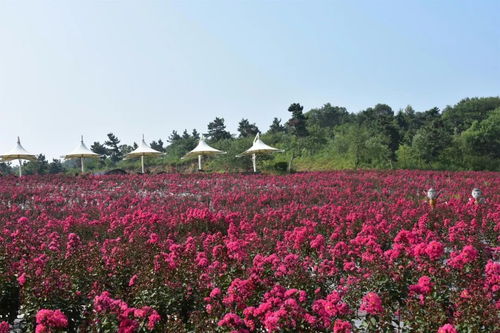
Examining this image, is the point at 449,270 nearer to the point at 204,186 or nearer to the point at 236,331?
the point at 236,331

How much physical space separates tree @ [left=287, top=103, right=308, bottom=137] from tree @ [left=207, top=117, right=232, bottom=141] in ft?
48.8

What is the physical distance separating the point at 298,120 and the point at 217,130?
1688 centimetres

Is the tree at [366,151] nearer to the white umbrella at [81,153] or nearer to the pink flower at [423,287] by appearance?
the white umbrella at [81,153]

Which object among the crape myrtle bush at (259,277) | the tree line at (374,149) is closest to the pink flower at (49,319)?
the crape myrtle bush at (259,277)

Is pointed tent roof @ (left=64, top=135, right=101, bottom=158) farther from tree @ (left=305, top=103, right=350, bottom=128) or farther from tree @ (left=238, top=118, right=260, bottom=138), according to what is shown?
tree @ (left=305, top=103, right=350, bottom=128)

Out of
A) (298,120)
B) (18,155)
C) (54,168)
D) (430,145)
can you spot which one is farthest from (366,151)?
(54,168)

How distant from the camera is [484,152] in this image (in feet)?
108

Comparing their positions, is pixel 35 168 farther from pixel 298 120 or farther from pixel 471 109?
pixel 471 109

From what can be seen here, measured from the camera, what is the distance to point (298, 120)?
4519cm

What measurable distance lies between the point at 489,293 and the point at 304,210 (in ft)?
21.4

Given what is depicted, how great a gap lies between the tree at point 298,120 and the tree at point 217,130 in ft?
48.8

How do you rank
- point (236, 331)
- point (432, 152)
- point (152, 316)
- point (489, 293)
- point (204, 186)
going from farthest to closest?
point (432, 152) < point (204, 186) < point (489, 293) < point (152, 316) < point (236, 331)

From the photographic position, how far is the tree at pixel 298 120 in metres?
45.2

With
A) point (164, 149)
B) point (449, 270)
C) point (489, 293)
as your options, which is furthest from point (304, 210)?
point (164, 149)
